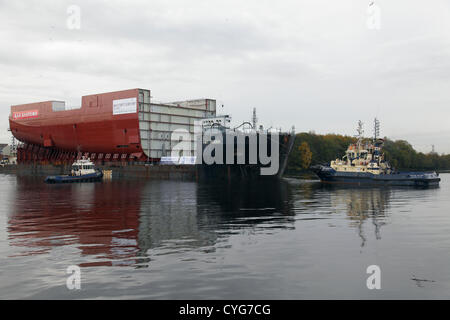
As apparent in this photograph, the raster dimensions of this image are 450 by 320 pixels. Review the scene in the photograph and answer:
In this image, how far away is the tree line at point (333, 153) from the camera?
429 feet

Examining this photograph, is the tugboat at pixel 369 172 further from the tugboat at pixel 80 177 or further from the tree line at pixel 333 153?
the tree line at pixel 333 153

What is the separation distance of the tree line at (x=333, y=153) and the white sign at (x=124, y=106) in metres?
54.5

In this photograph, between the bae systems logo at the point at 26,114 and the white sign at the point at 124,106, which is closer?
the white sign at the point at 124,106

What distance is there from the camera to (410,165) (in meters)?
157

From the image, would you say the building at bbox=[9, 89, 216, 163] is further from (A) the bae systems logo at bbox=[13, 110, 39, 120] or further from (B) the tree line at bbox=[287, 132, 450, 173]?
(B) the tree line at bbox=[287, 132, 450, 173]

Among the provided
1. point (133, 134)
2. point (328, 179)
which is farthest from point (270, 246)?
point (133, 134)

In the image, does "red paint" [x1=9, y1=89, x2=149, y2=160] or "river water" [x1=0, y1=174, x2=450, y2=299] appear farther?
"red paint" [x1=9, y1=89, x2=149, y2=160]

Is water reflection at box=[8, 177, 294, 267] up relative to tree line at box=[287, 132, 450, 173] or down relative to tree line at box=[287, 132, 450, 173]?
down

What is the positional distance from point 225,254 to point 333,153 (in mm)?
129251

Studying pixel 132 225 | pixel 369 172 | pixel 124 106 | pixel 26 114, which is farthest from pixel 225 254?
pixel 26 114

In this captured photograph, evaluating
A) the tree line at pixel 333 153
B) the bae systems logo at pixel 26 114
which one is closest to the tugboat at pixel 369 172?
the tree line at pixel 333 153

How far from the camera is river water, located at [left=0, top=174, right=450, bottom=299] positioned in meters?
11.3

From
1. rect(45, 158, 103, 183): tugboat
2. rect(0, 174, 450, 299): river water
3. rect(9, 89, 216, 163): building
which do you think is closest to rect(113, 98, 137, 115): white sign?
rect(9, 89, 216, 163): building

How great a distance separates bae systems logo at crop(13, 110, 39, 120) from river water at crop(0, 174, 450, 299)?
3734 inches
